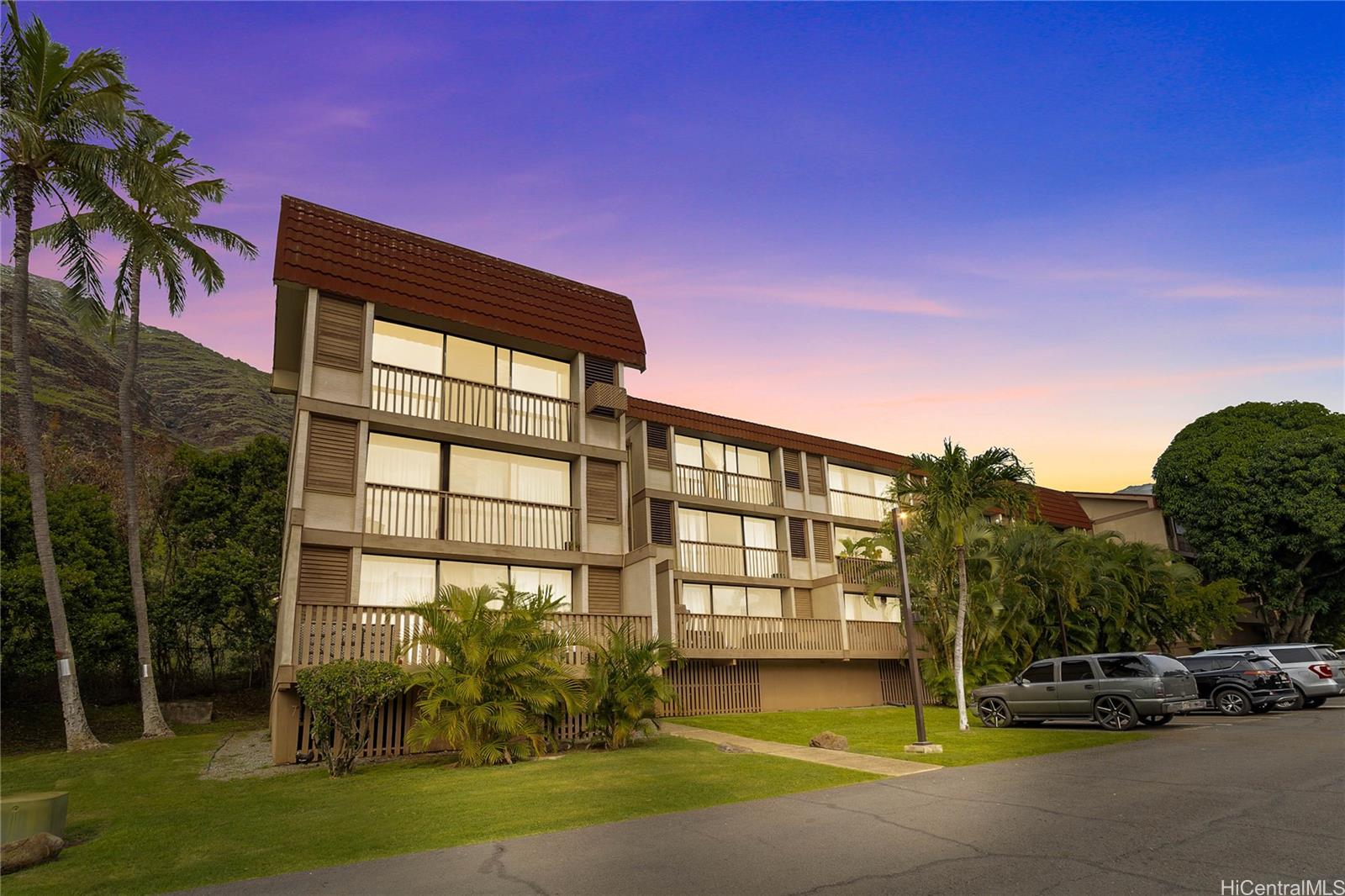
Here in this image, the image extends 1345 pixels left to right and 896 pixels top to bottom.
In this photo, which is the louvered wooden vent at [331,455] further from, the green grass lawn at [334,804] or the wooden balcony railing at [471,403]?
the green grass lawn at [334,804]

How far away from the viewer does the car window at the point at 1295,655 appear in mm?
22062

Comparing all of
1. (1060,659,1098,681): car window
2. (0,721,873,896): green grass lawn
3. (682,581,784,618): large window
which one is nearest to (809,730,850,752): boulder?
(0,721,873,896): green grass lawn

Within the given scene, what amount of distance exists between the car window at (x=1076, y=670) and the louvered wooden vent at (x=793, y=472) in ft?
46.0

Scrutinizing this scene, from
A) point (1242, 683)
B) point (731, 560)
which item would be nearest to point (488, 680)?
point (731, 560)

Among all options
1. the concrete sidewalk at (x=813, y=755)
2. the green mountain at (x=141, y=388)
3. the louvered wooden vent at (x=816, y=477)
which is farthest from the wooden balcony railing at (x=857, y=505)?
the green mountain at (x=141, y=388)

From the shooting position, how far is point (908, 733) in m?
18.4

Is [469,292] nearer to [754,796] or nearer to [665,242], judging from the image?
[665,242]

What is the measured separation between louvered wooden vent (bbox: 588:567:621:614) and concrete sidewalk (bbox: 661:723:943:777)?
383 centimetres

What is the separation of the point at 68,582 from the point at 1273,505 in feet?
168

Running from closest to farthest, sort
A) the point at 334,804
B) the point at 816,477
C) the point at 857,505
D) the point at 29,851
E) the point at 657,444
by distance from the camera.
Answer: the point at 29,851
the point at 334,804
the point at 657,444
the point at 816,477
the point at 857,505

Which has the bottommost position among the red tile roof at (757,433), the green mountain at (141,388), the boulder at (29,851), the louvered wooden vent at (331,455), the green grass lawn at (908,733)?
the green grass lawn at (908,733)

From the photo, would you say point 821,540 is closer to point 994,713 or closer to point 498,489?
point 994,713

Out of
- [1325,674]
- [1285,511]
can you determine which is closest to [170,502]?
[1325,674]

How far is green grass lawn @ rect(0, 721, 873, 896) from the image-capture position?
26.3 feet
